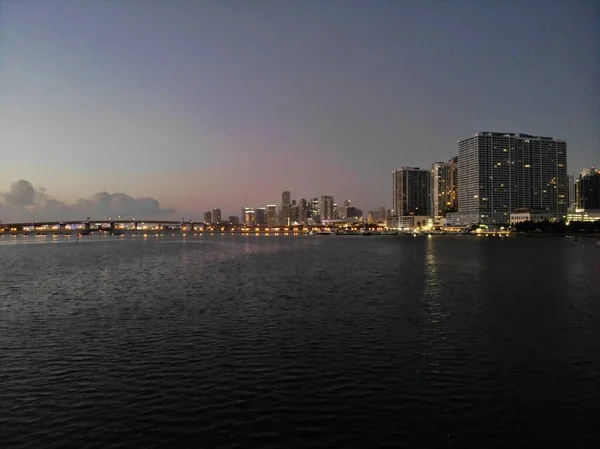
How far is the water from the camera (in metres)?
14.1

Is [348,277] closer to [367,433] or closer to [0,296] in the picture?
[0,296]

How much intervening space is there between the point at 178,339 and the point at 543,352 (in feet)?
62.8

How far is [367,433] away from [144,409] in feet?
25.3

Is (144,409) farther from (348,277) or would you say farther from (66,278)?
(66,278)

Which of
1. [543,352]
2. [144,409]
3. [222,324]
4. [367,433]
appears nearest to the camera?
[367,433]

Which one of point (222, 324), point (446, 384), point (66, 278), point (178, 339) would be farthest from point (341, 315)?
point (66, 278)

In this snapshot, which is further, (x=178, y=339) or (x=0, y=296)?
(x=0, y=296)

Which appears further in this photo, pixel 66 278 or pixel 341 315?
pixel 66 278

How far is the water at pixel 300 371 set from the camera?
14102mm

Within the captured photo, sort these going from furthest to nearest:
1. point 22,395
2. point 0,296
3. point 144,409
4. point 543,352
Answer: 1. point 0,296
2. point 543,352
3. point 22,395
4. point 144,409

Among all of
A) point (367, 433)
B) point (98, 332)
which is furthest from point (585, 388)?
point (98, 332)

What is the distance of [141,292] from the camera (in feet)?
145

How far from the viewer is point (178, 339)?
25266 millimetres

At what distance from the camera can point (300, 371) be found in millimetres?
19734
